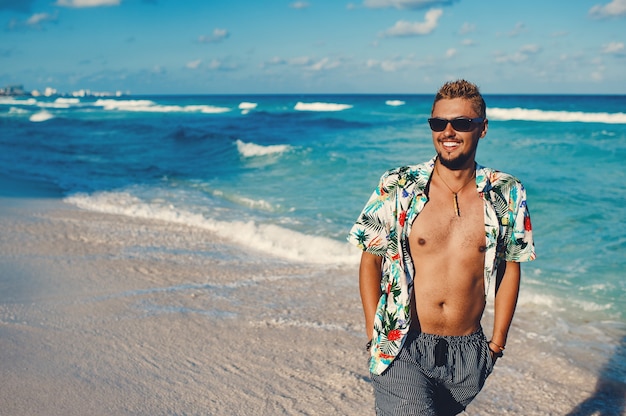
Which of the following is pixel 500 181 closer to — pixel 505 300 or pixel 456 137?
pixel 456 137

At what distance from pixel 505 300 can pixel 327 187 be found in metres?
Result: 11.9

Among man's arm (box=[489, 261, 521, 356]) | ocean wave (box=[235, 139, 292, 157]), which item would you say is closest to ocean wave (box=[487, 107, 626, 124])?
ocean wave (box=[235, 139, 292, 157])

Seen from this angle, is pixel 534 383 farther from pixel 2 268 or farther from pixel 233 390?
pixel 2 268

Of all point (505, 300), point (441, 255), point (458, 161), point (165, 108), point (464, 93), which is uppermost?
point (464, 93)

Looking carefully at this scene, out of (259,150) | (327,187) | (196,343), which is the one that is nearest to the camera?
(196,343)

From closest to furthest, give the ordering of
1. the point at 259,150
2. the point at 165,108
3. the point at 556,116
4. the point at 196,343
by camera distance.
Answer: the point at 196,343 < the point at 259,150 < the point at 556,116 < the point at 165,108

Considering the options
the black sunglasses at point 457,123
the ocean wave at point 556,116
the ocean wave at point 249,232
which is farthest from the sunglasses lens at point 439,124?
the ocean wave at point 556,116

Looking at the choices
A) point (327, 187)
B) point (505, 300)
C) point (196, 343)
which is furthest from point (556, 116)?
point (505, 300)

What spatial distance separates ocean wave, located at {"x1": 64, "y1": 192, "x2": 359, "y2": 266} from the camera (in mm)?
7953

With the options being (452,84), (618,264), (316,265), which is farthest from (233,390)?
(618,264)

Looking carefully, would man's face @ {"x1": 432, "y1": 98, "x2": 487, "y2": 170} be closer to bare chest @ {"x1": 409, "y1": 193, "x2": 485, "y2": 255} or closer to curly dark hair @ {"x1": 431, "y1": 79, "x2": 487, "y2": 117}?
curly dark hair @ {"x1": 431, "y1": 79, "x2": 487, "y2": 117}

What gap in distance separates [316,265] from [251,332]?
243 cm

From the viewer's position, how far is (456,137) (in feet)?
8.34

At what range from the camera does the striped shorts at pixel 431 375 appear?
97.1 inches
